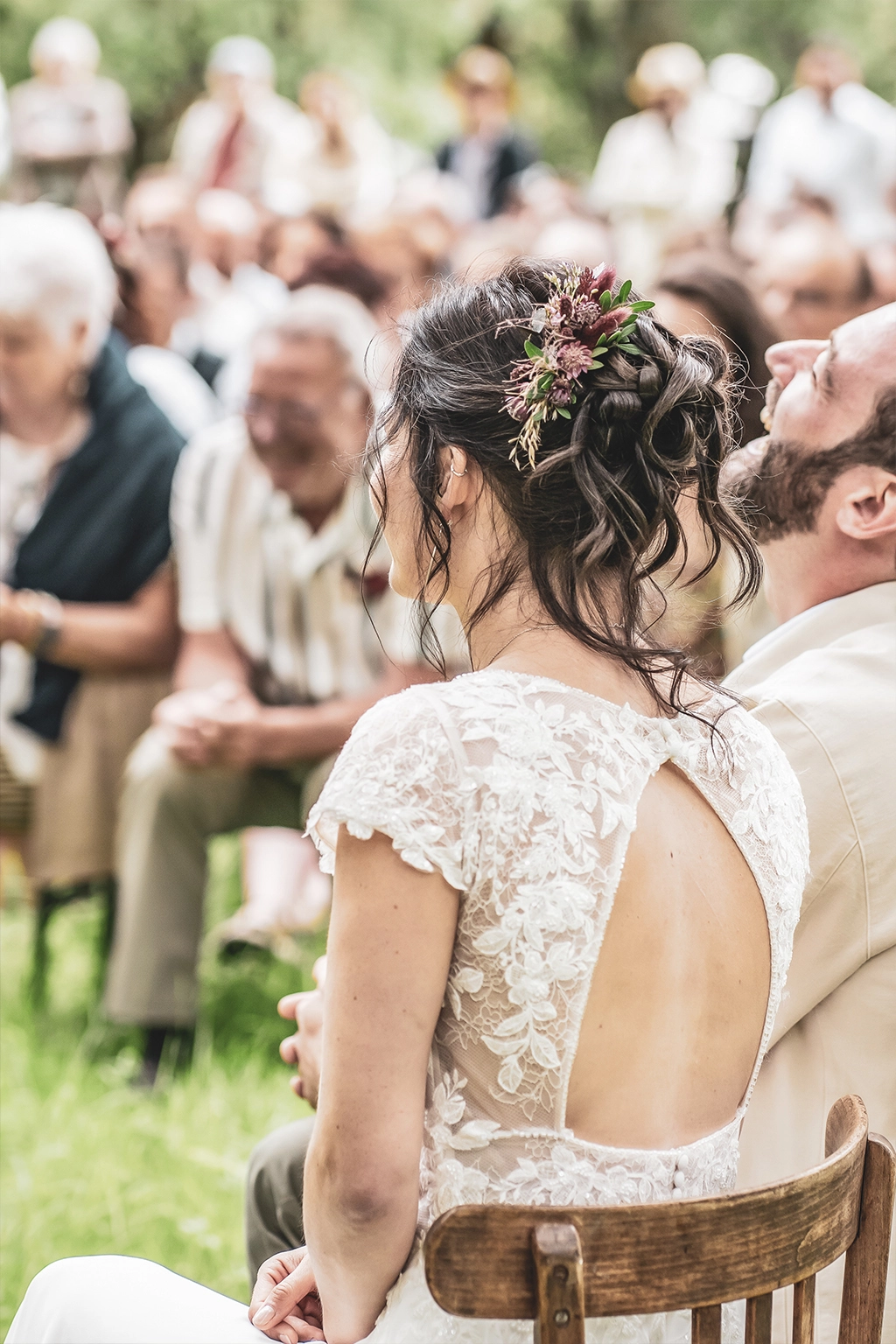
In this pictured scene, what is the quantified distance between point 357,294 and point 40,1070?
2.99 meters

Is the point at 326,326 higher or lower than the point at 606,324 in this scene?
lower

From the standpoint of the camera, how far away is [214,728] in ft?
11.1

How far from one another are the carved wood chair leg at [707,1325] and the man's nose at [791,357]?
115 centimetres

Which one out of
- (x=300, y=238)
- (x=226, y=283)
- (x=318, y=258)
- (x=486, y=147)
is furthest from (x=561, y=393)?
(x=486, y=147)

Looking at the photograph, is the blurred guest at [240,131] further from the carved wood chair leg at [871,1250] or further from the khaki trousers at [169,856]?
the carved wood chair leg at [871,1250]

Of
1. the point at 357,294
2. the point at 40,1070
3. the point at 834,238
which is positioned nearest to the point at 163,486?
the point at 40,1070

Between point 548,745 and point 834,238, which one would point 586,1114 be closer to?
point 548,745

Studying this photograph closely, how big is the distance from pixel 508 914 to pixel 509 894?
0.02 metres

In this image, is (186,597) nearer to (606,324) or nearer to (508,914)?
(606,324)

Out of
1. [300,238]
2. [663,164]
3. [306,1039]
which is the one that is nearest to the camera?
[306,1039]

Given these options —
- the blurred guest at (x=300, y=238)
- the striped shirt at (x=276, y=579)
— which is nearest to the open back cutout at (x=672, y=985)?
the striped shirt at (x=276, y=579)

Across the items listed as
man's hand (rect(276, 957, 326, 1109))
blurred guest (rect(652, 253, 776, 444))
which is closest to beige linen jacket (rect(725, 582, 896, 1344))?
man's hand (rect(276, 957, 326, 1109))

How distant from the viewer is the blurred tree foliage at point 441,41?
59.2ft

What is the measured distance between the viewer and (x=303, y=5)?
744 inches
